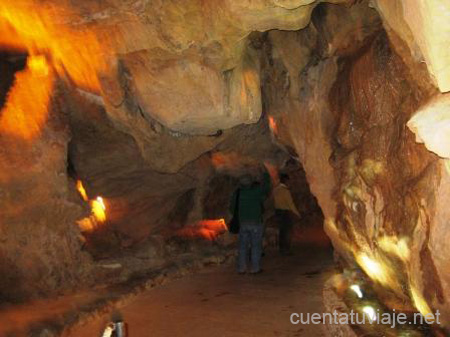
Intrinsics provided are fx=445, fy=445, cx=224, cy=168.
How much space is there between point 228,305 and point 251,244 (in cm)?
223

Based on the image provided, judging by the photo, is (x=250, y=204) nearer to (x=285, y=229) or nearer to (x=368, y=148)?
(x=285, y=229)

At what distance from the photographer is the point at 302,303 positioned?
5.71 m

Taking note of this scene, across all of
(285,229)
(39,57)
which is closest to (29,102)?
(39,57)

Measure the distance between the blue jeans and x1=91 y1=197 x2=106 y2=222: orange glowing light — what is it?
3.19m

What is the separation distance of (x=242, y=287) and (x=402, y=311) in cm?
259

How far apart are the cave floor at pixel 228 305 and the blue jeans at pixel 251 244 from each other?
8.4 inches

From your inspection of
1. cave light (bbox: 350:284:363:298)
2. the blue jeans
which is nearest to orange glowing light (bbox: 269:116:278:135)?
the blue jeans

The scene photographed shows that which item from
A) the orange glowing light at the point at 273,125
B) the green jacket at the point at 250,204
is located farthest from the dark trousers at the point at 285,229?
the orange glowing light at the point at 273,125

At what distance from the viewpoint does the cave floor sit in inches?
193

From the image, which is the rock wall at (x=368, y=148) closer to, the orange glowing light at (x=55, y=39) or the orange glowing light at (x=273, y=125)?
the orange glowing light at (x=273, y=125)

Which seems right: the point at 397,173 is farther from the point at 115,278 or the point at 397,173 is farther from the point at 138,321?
the point at 115,278

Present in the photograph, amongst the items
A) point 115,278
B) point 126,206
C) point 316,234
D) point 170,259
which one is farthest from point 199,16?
point 316,234

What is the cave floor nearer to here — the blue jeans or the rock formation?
the blue jeans

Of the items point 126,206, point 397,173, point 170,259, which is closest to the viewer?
point 397,173
